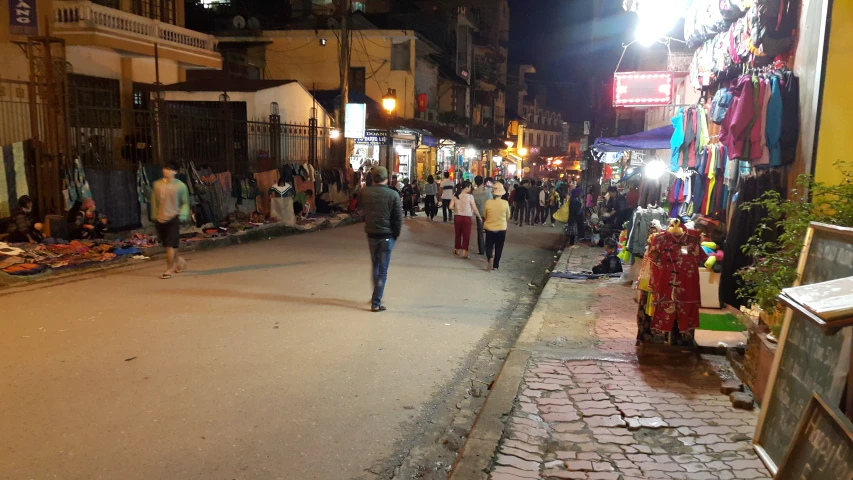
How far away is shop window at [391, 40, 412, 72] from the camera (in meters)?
30.8

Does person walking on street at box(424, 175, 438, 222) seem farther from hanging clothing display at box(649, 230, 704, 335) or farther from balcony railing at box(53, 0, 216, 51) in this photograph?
hanging clothing display at box(649, 230, 704, 335)

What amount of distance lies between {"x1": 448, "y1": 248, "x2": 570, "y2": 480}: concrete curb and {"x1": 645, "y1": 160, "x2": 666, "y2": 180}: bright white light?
9.14m

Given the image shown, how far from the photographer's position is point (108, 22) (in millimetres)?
16750

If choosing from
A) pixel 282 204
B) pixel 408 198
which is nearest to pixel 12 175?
pixel 282 204

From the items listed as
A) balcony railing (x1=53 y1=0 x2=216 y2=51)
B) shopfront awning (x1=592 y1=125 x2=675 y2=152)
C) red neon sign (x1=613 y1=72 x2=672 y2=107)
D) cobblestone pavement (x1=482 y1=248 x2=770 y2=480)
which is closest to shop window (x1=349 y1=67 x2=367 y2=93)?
balcony railing (x1=53 y1=0 x2=216 y2=51)

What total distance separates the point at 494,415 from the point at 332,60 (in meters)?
27.9

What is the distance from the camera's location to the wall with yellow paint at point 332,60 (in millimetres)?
29844

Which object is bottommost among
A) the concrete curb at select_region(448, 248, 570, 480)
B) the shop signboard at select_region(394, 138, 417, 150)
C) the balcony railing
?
the concrete curb at select_region(448, 248, 570, 480)

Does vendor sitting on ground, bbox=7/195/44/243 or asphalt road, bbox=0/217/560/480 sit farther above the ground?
vendor sitting on ground, bbox=7/195/44/243

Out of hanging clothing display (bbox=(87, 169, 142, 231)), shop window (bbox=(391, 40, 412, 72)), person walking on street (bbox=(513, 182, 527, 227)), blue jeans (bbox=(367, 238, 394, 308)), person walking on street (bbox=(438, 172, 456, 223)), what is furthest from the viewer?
shop window (bbox=(391, 40, 412, 72))

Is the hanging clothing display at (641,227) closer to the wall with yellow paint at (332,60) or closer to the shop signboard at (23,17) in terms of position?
the shop signboard at (23,17)

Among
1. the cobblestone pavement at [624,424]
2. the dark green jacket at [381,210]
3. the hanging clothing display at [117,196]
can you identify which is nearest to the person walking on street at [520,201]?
the hanging clothing display at [117,196]

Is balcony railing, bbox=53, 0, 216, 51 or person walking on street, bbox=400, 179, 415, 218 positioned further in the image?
person walking on street, bbox=400, 179, 415, 218

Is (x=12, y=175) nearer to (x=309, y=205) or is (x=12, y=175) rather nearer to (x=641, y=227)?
(x=309, y=205)
